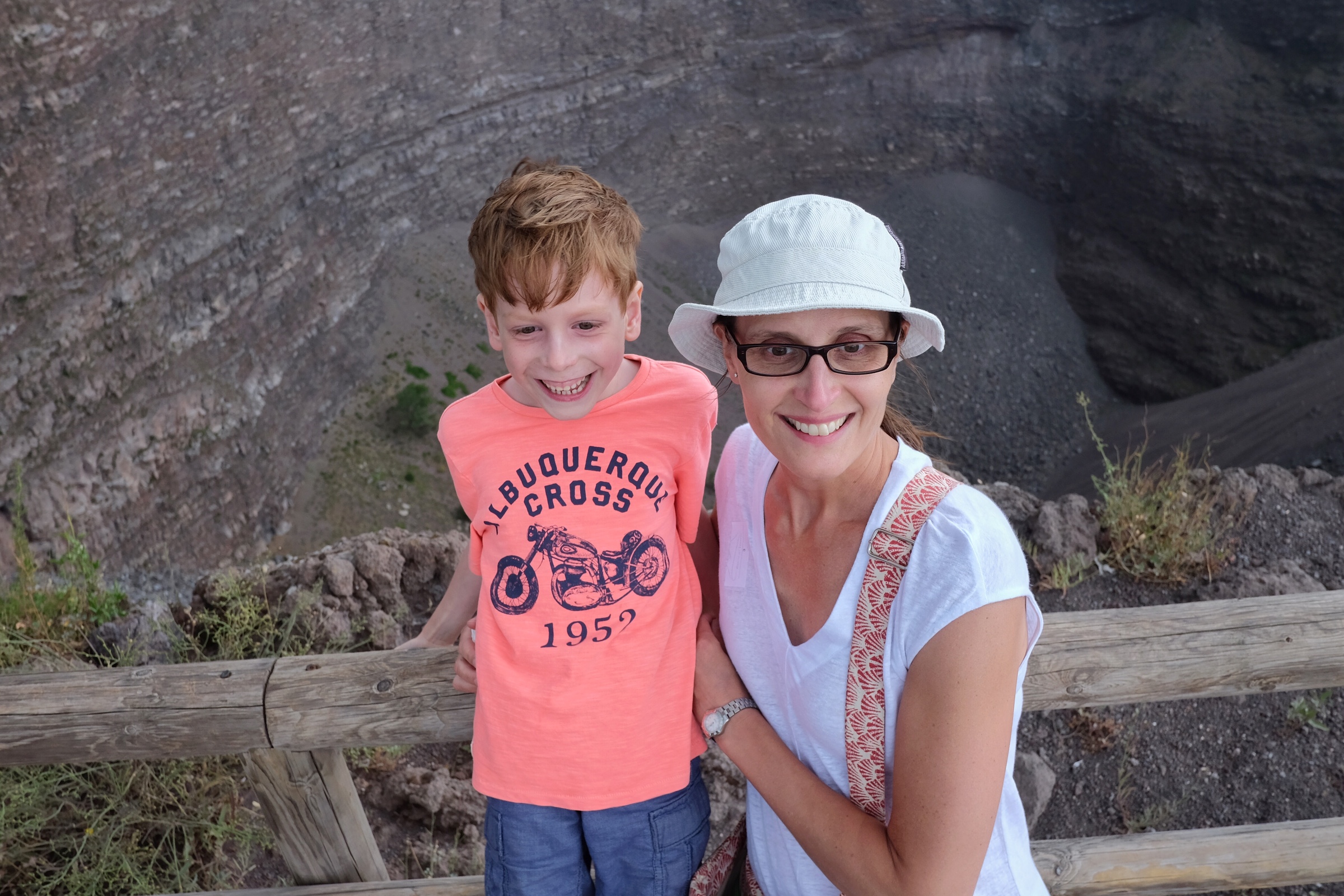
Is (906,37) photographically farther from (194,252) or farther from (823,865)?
(823,865)

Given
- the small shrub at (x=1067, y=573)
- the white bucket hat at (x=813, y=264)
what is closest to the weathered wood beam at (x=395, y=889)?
the white bucket hat at (x=813, y=264)

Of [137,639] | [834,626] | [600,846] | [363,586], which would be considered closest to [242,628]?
[137,639]

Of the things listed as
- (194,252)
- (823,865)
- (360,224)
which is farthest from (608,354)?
(360,224)

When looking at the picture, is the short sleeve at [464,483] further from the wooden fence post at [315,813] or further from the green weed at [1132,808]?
the green weed at [1132,808]

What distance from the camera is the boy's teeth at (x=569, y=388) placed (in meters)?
1.72

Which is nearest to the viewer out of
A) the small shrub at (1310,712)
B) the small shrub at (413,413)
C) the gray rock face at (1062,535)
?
the small shrub at (1310,712)

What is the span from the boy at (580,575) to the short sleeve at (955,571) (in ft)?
1.75

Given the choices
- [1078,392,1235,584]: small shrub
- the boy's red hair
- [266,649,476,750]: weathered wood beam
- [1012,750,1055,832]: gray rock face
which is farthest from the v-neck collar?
[1078,392,1235,584]: small shrub

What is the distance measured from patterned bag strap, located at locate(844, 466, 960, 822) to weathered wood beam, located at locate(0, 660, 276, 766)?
1171 mm

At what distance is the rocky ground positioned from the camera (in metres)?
3.56

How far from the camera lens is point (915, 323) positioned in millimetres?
1438

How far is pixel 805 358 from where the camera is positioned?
4.66 feet

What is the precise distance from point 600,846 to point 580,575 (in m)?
0.50

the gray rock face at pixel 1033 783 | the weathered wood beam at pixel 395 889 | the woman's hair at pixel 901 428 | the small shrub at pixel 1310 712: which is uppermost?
the woman's hair at pixel 901 428
